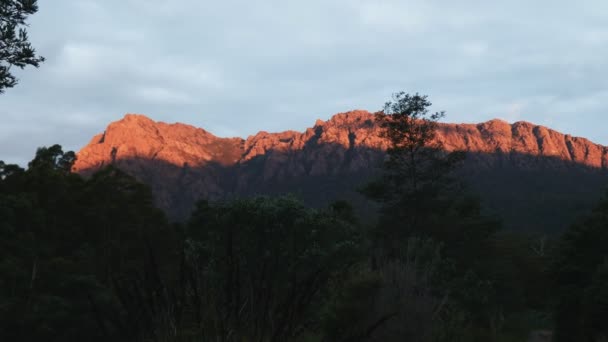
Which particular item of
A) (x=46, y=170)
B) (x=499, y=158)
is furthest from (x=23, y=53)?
(x=499, y=158)

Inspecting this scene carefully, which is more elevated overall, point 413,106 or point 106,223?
point 413,106

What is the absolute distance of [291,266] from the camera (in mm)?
6199

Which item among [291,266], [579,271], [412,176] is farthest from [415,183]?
[291,266]

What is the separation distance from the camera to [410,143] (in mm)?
37656

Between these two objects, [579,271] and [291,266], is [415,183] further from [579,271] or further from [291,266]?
[291,266]

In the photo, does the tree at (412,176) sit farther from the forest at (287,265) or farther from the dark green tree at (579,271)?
the dark green tree at (579,271)

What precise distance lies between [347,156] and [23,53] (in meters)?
183

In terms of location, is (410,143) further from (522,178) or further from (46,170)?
(522,178)

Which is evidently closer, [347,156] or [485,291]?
[485,291]

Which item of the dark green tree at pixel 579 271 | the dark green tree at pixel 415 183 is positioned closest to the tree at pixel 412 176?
the dark green tree at pixel 415 183

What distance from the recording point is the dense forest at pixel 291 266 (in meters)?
3.90

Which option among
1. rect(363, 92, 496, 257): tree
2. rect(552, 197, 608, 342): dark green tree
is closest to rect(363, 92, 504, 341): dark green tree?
rect(363, 92, 496, 257): tree

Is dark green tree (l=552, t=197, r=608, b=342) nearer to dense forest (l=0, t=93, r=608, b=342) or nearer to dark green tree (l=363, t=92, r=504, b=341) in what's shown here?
dense forest (l=0, t=93, r=608, b=342)

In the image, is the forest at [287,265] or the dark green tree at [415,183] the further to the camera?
the dark green tree at [415,183]
